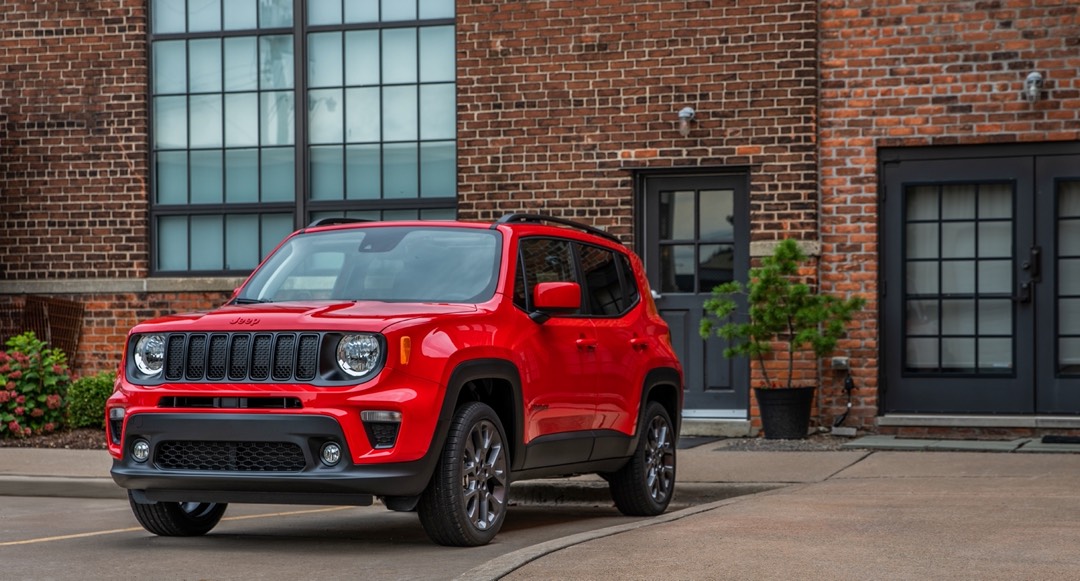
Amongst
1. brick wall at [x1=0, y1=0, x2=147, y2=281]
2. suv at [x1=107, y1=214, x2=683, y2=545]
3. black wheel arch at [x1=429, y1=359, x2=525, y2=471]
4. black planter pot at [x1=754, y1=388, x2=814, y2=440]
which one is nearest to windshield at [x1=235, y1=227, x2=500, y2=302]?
suv at [x1=107, y1=214, x2=683, y2=545]

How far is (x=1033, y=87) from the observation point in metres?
13.9

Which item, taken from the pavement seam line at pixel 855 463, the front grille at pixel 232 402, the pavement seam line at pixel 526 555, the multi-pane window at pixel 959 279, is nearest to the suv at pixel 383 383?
the front grille at pixel 232 402

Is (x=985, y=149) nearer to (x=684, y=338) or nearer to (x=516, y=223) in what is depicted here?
(x=684, y=338)

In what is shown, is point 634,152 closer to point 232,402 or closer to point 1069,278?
point 1069,278

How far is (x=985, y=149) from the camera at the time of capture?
14297mm

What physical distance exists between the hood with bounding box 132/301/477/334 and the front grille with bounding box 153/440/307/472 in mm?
569

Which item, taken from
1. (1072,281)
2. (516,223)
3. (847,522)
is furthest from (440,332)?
(1072,281)

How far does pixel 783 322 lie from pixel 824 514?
5323mm

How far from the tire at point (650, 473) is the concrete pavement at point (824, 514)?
0.29 metres

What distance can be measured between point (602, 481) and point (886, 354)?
441cm

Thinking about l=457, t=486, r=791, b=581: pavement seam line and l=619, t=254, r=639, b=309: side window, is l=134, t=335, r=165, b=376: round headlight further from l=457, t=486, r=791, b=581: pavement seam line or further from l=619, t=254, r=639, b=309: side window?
l=619, t=254, r=639, b=309: side window

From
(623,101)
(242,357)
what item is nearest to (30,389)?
(623,101)

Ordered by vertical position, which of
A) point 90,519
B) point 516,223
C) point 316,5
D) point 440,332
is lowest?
point 90,519

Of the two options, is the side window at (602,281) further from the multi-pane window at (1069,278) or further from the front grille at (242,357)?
the multi-pane window at (1069,278)
